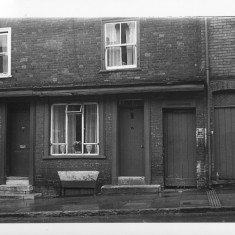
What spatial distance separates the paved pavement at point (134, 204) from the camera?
8375 millimetres

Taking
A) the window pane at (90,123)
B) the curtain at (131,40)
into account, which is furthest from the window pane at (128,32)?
the window pane at (90,123)

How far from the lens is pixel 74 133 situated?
12859mm

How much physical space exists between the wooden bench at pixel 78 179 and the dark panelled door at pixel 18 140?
1.47 metres

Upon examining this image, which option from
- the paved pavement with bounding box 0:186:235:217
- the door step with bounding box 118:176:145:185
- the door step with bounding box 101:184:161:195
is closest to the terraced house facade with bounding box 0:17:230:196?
the door step with bounding box 118:176:145:185

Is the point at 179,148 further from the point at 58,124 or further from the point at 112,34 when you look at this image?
the point at 112,34

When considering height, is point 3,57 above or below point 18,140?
above

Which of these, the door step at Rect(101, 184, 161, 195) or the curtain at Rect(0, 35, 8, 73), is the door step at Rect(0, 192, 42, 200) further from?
the curtain at Rect(0, 35, 8, 73)

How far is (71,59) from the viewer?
1275cm

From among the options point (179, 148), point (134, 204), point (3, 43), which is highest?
point (3, 43)

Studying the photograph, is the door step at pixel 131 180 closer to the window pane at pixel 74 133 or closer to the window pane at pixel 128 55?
the window pane at pixel 74 133

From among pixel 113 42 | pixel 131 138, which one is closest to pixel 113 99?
pixel 131 138

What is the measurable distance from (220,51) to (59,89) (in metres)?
5.02

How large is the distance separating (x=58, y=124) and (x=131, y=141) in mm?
2502

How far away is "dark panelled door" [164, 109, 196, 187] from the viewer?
1191cm
